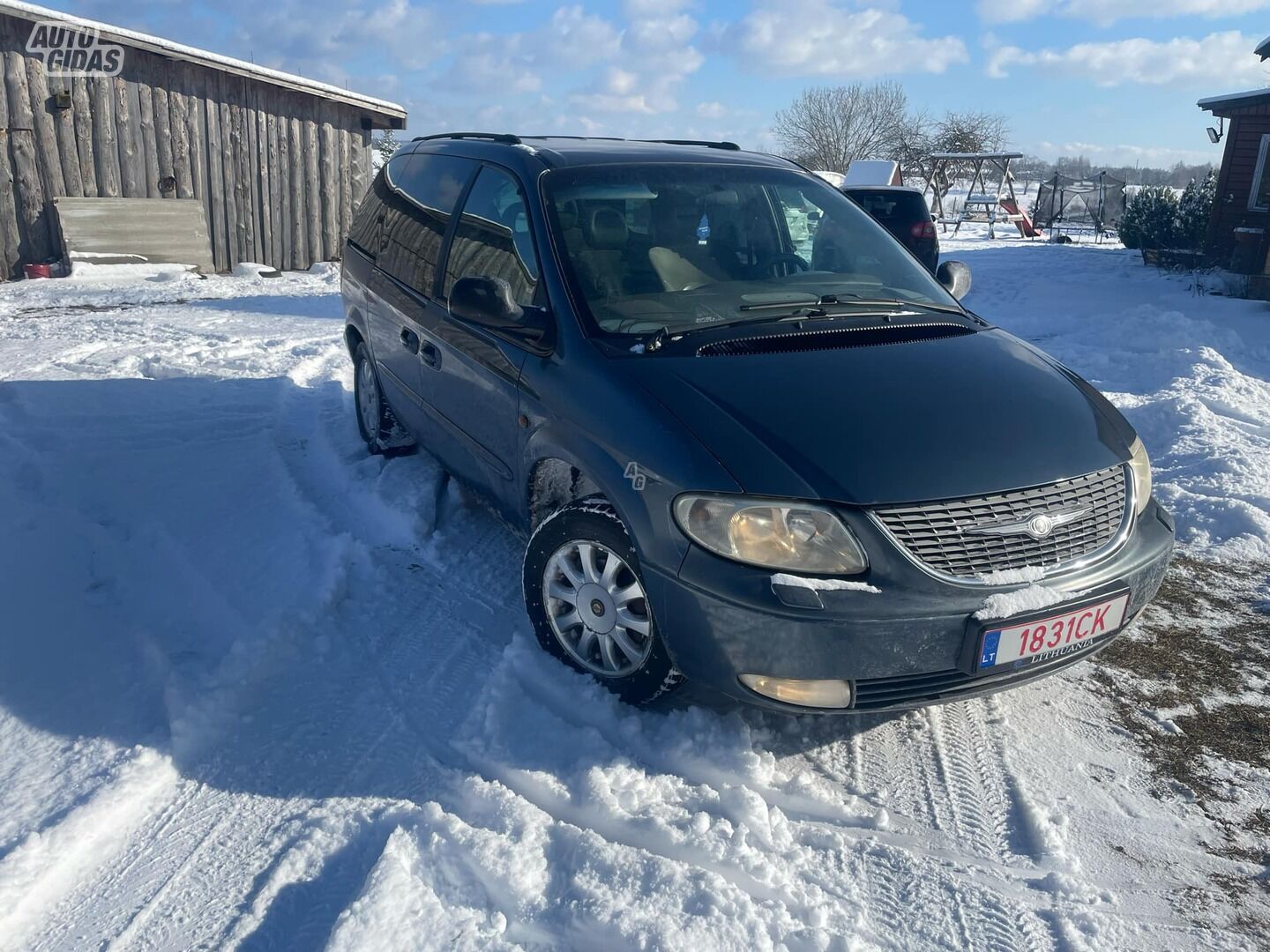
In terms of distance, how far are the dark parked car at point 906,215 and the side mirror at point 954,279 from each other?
27.8 feet

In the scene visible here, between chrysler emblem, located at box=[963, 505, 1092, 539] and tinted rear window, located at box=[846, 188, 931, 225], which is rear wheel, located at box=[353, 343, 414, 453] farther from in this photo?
tinted rear window, located at box=[846, 188, 931, 225]

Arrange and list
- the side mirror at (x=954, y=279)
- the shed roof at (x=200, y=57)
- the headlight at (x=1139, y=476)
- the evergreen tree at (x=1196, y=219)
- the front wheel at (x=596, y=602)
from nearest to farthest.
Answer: the front wheel at (x=596, y=602)
the headlight at (x=1139, y=476)
the side mirror at (x=954, y=279)
the shed roof at (x=200, y=57)
the evergreen tree at (x=1196, y=219)

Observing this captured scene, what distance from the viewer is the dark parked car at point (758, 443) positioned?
103 inches

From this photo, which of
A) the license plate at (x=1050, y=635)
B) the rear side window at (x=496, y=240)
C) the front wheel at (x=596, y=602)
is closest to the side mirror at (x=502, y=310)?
the rear side window at (x=496, y=240)

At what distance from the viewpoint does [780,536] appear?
2.63 metres

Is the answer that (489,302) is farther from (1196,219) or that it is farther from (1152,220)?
(1152,220)

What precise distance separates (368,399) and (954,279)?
10.7ft

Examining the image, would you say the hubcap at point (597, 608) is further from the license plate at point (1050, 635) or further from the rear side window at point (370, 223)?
the rear side window at point (370, 223)

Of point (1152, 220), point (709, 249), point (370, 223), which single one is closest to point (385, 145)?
point (1152, 220)

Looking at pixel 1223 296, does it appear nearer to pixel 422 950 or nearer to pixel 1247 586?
pixel 1247 586

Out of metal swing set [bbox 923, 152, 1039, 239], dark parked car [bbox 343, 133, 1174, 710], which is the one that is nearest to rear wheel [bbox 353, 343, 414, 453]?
dark parked car [bbox 343, 133, 1174, 710]

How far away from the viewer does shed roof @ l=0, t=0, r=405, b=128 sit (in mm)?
11586

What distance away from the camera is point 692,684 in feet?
10.8

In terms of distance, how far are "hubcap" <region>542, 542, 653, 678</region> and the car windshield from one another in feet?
2.62
